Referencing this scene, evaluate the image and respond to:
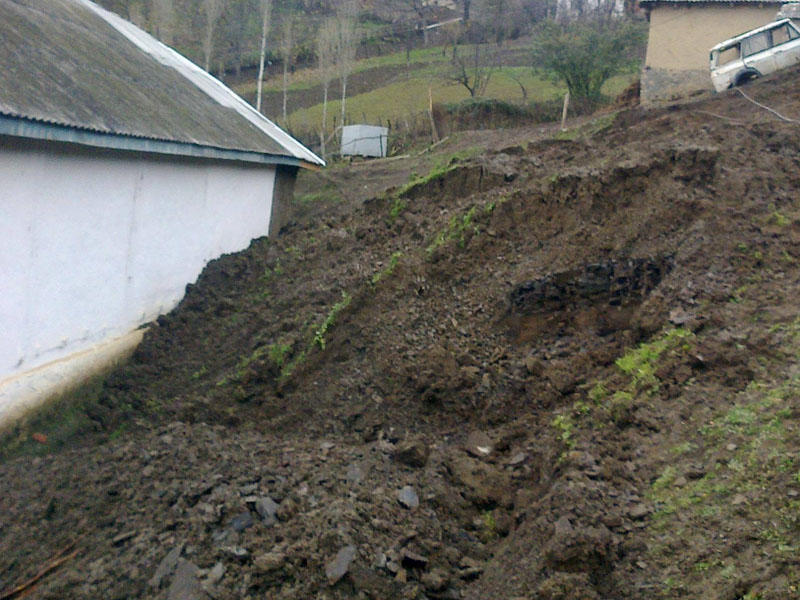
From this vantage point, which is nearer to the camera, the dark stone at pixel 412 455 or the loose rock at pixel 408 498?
the loose rock at pixel 408 498

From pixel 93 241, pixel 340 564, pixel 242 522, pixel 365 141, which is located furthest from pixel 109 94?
pixel 365 141

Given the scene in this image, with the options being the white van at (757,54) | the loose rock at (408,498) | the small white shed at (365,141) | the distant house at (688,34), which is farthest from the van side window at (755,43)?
the loose rock at (408,498)

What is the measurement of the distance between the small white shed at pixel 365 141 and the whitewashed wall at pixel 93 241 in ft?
47.2

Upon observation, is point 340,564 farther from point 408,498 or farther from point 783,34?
point 783,34

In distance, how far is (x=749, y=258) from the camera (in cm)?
693

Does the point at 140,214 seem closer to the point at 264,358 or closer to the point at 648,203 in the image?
the point at 264,358

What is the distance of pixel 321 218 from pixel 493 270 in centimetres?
624

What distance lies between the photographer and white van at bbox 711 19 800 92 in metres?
15.7

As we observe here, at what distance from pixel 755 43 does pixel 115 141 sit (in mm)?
14297

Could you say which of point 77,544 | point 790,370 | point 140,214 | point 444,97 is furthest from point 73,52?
point 444,97

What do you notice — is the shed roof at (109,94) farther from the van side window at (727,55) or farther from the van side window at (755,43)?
the van side window at (755,43)

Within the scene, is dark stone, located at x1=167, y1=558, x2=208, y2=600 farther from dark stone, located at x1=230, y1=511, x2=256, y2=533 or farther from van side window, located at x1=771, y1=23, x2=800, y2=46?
van side window, located at x1=771, y1=23, x2=800, y2=46

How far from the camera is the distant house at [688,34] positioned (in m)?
21.3

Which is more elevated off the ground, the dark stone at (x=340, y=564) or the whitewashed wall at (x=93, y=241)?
the whitewashed wall at (x=93, y=241)
